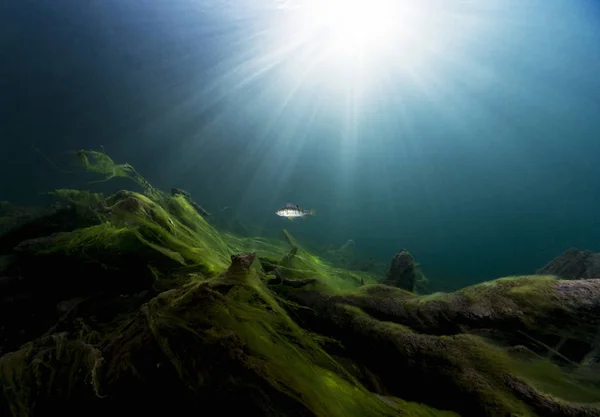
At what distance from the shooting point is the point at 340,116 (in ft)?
282

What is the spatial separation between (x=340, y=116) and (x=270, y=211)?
118 ft

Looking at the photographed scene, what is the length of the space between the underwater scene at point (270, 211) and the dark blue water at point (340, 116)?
36cm

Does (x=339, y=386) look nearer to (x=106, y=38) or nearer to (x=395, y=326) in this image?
(x=395, y=326)

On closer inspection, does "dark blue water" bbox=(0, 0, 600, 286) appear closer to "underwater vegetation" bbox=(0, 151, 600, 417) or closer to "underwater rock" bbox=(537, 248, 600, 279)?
"underwater rock" bbox=(537, 248, 600, 279)

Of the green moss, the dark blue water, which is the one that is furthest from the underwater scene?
the dark blue water

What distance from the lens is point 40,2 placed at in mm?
26562

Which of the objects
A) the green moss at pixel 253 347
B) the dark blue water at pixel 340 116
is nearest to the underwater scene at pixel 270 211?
the green moss at pixel 253 347

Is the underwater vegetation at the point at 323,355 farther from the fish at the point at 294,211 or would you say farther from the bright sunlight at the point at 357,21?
the bright sunlight at the point at 357,21

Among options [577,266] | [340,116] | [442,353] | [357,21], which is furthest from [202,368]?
[340,116]

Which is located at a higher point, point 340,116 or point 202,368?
point 340,116

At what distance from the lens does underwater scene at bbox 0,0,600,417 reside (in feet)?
5.34

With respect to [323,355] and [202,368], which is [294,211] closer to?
[323,355]

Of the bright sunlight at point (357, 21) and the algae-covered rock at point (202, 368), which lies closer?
the algae-covered rock at point (202, 368)

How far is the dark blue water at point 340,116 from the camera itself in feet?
94.6
